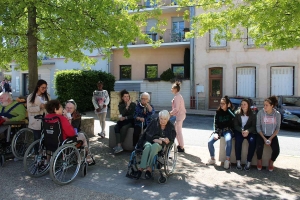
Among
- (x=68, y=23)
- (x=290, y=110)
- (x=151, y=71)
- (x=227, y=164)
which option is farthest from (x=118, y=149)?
(x=151, y=71)

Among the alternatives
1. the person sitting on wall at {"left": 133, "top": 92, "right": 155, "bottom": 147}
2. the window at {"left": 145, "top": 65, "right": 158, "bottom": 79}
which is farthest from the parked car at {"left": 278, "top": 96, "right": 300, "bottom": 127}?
the window at {"left": 145, "top": 65, "right": 158, "bottom": 79}

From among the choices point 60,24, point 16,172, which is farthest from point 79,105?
point 16,172

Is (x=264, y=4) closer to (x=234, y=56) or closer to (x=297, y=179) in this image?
(x=297, y=179)

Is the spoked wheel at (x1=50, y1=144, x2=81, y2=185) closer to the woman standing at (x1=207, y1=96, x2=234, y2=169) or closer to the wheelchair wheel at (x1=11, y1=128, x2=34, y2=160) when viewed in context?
the wheelchair wheel at (x1=11, y1=128, x2=34, y2=160)

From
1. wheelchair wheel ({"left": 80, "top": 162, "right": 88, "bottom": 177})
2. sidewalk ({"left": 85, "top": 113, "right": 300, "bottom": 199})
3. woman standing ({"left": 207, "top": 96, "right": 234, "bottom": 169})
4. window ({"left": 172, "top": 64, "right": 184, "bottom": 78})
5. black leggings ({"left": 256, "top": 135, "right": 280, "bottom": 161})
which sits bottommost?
sidewalk ({"left": 85, "top": 113, "right": 300, "bottom": 199})

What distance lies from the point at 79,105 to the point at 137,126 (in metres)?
11.6

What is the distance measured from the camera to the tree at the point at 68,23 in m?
7.21

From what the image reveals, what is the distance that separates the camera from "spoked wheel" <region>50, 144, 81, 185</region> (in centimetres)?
Answer: 473

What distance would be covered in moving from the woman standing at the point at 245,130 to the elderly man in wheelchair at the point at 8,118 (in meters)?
4.66

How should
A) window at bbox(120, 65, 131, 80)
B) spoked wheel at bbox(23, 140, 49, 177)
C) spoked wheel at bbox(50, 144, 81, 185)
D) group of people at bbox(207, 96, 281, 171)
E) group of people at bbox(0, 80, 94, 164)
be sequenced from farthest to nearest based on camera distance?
window at bbox(120, 65, 131, 80) → group of people at bbox(0, 80, 94, 164) → group of people at bbox(207, 96, 281, 171) → spoked wheel at bbox(23, 140, 49, 177) → spoked wheel at bbox(50, 144, 81, 185)

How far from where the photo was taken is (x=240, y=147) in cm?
603

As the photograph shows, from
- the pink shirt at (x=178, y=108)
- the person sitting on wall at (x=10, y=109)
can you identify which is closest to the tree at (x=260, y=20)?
the pink shirt at (x=178, y=108)

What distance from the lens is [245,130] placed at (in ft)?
19.9

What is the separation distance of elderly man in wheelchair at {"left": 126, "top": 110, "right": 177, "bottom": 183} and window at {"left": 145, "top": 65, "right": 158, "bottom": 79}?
18.3 metres
